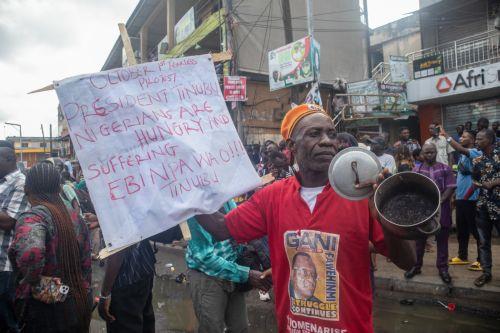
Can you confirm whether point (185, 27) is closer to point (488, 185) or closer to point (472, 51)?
point (472, 51)

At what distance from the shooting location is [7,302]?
11.1 feet

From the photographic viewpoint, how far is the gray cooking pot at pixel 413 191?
1.27 meters

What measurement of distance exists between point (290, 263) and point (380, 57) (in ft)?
82.8

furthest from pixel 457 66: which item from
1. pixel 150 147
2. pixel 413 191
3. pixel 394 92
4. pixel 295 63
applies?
pixel 150 147

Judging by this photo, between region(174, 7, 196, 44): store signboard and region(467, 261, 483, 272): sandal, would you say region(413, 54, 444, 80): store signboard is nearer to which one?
region(174, 7, 196, 44): store signboard

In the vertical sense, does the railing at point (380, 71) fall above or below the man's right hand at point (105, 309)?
above

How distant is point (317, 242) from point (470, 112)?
14795 millimetres

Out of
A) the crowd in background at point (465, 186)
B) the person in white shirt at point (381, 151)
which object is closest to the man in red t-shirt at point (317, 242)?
the crowd in background at point (465, 186)

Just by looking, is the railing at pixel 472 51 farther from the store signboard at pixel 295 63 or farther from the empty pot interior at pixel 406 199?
the empty pot interior at pixel 406 199

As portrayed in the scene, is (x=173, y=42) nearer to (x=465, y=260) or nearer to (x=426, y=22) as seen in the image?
(x=426, y=22)

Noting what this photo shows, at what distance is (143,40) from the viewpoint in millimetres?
19938

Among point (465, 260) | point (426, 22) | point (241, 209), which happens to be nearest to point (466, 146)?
point (465, 260)

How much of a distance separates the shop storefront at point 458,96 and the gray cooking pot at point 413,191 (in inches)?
522

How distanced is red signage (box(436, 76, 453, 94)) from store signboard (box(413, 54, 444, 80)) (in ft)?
1.30
